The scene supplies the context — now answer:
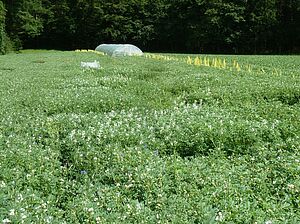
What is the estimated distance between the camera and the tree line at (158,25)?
61469 millimetres

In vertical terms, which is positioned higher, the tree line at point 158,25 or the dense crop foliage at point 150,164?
the tree line at point 158,25

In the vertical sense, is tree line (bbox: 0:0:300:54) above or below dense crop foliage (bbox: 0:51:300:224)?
above

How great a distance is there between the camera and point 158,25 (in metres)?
76.4

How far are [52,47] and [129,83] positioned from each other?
244ft

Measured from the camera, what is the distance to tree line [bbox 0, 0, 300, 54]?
202 ft

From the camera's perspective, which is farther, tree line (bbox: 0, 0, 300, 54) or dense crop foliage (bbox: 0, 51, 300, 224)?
tree line (bbox: 0, 0, 300, 54)

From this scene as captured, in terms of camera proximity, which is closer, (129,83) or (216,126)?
(216,126)

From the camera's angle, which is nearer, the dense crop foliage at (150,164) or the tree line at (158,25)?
the dense crop foliage at (150,164)

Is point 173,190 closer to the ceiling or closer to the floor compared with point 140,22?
closer to the floor

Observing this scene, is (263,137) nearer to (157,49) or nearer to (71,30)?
(157,49)

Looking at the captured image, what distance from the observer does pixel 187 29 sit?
72.2 m

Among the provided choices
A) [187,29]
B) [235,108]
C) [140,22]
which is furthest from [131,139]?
[140,22]

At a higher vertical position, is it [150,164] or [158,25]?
[158,25]

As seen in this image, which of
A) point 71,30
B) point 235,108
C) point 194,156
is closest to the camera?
point 194,156
